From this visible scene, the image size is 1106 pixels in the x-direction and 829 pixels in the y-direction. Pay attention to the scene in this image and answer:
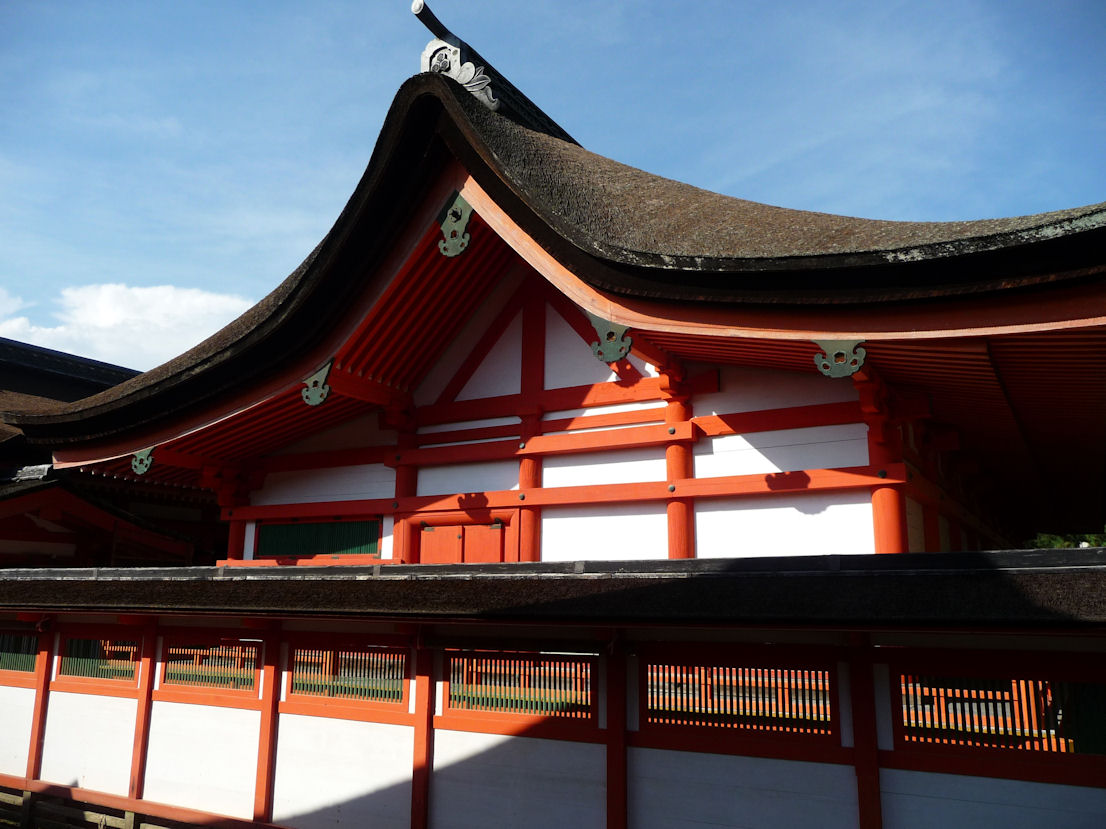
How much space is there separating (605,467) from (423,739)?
3.27 metres

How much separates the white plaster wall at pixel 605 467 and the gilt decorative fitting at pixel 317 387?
247 centimetres

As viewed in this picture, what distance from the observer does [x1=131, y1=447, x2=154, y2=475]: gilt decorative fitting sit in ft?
32.7

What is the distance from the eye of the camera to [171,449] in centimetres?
1025

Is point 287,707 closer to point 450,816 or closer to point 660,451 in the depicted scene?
point 450,816

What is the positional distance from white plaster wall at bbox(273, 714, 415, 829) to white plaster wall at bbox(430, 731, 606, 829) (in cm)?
38

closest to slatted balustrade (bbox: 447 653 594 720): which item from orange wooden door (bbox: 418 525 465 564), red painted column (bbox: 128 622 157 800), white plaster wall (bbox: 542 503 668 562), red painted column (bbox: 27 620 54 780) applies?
white plaster wall (bbox: 542 503 668 562)

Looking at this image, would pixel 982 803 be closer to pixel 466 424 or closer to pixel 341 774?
pixel 341 774

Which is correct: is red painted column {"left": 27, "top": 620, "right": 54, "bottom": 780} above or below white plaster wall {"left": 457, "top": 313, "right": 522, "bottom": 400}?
below

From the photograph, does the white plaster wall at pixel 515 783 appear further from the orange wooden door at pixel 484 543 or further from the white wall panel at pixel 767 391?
the white wall panel at pixel 767 391

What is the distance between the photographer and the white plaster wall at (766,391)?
318 inches

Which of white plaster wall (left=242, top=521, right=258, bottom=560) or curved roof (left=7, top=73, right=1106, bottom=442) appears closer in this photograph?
curved roof (left=7, top=73, right=1106, bottom=442)

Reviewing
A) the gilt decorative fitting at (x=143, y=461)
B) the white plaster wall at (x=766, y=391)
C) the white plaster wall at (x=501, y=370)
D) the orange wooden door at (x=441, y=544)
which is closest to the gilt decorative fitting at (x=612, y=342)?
the white plaster wall at (x=766, y=391)

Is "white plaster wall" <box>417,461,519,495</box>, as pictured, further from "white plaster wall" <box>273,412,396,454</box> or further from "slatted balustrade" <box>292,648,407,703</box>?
"slatted balustrade" <box>292,648,407,703</box>

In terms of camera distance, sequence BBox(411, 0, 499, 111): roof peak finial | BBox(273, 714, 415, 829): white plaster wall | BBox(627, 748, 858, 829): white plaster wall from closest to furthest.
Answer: BBox(627, 748, 858, 829): white plaster wall
BBox(273, 714, 415, 829): white plaster wall
BBox(411, 0, 499, 111): roof peak finial
